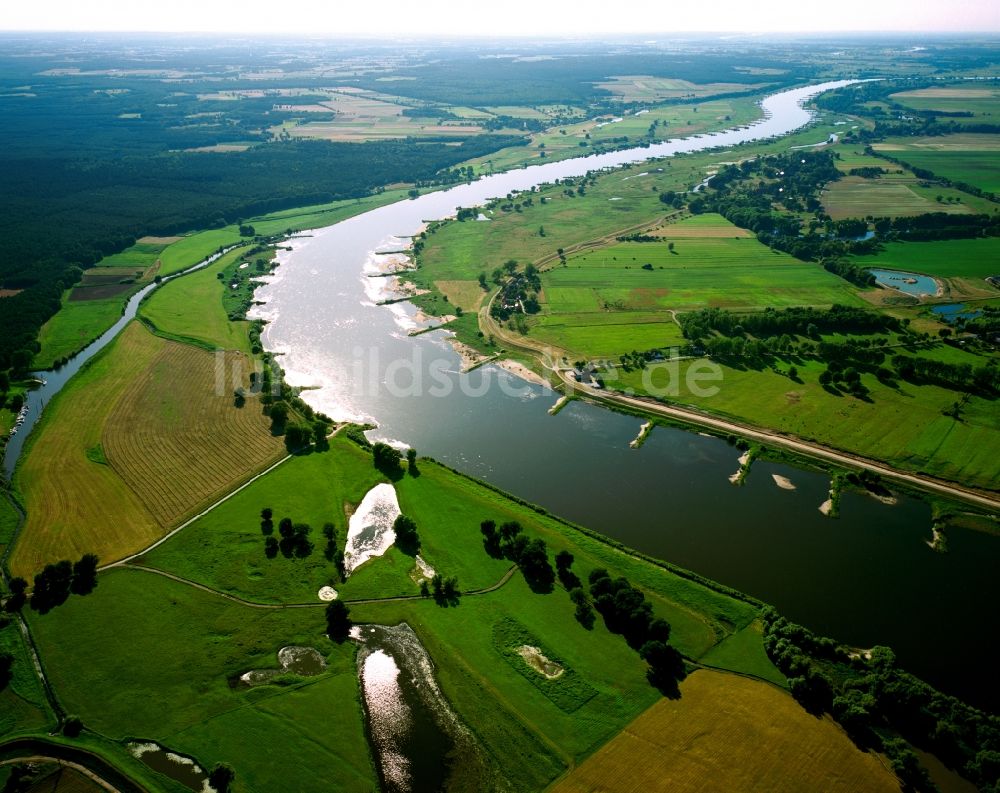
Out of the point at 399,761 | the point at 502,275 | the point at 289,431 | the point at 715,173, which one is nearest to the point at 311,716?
the point at 399,761

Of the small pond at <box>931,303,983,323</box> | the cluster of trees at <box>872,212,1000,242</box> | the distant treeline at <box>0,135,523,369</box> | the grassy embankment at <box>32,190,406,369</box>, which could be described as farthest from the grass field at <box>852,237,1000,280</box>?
the distant treeline at <box>0,135,523,369</box>

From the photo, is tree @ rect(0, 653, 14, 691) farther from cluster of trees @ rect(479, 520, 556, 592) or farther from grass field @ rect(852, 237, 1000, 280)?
grass field @ rect(852, 237, 1000, 280)

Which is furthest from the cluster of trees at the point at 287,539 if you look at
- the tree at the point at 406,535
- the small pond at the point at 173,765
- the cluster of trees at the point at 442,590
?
the small pond at the point at 173,765

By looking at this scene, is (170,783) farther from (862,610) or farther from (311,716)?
(862,610)

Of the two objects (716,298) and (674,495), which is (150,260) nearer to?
(716,298)

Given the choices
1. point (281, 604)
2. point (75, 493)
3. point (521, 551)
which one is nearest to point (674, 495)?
point (521, 551)

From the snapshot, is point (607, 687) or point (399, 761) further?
point (607, 687)
